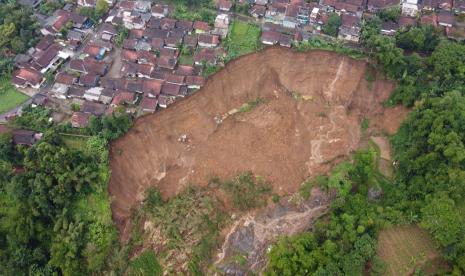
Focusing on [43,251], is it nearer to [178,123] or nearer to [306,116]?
[178,123]

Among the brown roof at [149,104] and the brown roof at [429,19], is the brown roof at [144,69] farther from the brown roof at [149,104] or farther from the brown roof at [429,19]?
the brown roof at [429,19]

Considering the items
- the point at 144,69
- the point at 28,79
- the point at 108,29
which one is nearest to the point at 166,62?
the point at 144,69

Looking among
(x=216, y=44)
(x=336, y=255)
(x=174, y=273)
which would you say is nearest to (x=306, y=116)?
(x=216, y=44)

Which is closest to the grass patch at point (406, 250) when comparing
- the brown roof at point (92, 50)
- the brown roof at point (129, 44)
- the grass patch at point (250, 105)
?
the grass patch at point (250, 105)

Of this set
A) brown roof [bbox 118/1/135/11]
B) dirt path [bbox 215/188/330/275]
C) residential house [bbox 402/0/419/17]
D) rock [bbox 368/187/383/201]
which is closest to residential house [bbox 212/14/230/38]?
brown roof [bbox 118/1/135/11]

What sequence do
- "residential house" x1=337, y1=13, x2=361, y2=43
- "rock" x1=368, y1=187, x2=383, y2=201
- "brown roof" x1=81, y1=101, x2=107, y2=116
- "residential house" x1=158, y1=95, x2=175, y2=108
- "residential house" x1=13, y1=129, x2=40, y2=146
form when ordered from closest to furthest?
"rock" x1=368, y1=187, x2=383, y2=201 < "residential house" x1=13, y1=129, x2=40, y2=146 < "brown roof" x1=81, y1=101, x2=107, y2=116 < "residential house" x1=158, y1=95, x2=175, y2=108 < "residential house" x1=337, y1=13, x2=361, y2=43

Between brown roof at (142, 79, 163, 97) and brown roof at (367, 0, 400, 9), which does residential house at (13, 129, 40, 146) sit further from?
brown roof at (367, 0, 400, 9)
